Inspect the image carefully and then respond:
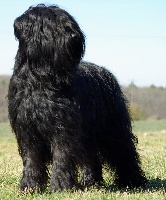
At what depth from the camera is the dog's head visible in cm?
605

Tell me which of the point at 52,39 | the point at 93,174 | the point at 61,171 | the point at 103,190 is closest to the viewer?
the point at 52,39

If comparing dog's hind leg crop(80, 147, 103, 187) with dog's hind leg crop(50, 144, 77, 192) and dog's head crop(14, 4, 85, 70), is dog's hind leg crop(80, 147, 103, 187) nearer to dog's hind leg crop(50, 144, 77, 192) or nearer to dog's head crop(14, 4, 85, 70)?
dog's hind leg crop(50, 144, 77, 192)

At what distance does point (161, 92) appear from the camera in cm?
5544

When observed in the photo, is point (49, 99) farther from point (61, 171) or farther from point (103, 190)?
point (103, 190)

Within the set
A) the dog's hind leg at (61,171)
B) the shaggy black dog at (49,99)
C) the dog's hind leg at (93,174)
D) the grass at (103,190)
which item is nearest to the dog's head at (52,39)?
the shaggy black dog at (49,99)

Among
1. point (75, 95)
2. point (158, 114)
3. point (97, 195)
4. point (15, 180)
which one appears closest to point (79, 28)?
point (75, 95)

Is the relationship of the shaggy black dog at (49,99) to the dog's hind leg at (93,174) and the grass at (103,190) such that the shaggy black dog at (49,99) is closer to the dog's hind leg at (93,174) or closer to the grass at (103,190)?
the grass at (103,190)

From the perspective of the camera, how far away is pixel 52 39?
609 cm

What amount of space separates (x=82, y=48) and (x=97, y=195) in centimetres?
178

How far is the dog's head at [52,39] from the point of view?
605cm

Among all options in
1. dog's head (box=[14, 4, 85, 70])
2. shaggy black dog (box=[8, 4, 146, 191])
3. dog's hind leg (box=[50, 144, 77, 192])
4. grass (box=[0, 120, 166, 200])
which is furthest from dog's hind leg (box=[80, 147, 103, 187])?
dog's head (box=[14, 4, 85, 70])

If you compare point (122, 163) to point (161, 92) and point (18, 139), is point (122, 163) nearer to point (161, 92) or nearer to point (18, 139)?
point (18, 139)

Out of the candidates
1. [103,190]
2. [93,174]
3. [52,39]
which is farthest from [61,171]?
[52,39]

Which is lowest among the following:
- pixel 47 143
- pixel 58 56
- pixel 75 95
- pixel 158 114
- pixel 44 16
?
pixel 158 114
